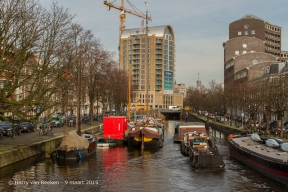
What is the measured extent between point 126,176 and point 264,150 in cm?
1199

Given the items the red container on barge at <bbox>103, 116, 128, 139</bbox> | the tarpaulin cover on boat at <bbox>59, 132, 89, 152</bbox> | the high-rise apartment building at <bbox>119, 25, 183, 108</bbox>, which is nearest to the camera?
the tarpaulin cover on boat at <bbox>59, 132, 89, 152</bbox>

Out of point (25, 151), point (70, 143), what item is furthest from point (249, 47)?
point (25, 151)

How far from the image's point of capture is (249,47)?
13912cm

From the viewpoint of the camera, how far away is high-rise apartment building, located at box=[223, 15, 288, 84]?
4887 inches

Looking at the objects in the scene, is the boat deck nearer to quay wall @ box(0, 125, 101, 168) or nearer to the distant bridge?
quay wall @ box(0, 125, 101, 168)

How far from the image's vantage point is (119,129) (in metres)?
52.7

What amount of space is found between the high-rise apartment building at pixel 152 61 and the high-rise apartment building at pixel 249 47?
43.6 m

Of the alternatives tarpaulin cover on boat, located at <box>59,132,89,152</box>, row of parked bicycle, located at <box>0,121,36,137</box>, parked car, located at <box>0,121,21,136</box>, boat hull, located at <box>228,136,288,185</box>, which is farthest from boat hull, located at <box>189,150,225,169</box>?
parked car, located at <box>0,121,21,136</box>

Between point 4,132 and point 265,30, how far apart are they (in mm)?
127402

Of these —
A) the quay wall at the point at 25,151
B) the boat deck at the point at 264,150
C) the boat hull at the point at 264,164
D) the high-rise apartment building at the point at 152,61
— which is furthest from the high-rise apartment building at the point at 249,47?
the quay wall at the point at 25,151

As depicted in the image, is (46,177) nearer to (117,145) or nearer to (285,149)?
(285,149)

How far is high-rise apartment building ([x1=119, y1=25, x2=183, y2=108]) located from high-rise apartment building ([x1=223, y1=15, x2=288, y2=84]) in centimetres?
4361

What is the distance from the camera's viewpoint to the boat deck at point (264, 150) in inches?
1050

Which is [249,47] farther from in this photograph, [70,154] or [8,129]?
[70,154]
